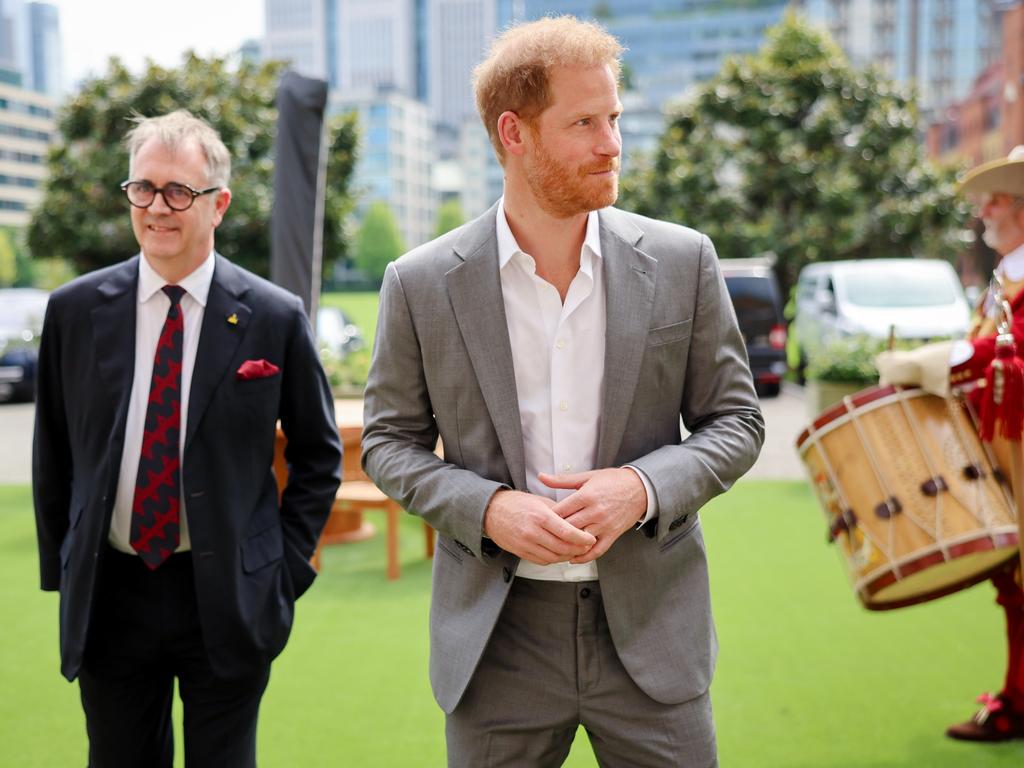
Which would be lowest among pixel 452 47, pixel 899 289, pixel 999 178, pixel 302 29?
pixel 899 289

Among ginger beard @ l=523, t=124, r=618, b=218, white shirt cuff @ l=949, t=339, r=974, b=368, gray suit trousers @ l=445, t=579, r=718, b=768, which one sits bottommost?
gray suit trousers @ l=445, t=579, r=718, b=768

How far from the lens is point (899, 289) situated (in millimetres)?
16297

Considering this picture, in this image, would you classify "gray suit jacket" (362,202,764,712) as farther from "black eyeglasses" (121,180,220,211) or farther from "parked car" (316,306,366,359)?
"parked car" (316,306,366,359)

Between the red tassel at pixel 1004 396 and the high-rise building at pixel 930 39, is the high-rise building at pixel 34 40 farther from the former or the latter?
the red tassel at pixel 1004 396

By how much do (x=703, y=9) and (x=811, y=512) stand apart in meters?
157

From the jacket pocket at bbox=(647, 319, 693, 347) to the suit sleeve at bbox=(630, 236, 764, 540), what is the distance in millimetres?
30

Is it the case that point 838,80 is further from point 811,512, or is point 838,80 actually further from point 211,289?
Answer: point 211,289

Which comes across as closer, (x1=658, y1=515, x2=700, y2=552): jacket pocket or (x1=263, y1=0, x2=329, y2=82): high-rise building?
(x1=658, y1=515, x2=700, y2=552): jacket pocket

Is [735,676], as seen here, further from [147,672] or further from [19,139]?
[19,139]

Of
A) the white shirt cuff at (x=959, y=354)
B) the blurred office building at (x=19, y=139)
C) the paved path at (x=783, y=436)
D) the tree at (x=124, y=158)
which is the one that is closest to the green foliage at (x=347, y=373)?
the paved path at (x=783, y=436)

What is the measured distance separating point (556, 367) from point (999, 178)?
2.42 meters

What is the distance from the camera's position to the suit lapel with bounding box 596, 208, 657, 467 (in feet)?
6.76

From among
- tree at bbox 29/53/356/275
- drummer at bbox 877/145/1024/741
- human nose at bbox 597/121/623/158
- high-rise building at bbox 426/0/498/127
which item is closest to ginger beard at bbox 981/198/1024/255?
drummer at bbox 877/145/1024/741

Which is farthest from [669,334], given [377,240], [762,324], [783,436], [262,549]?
[377,240]
